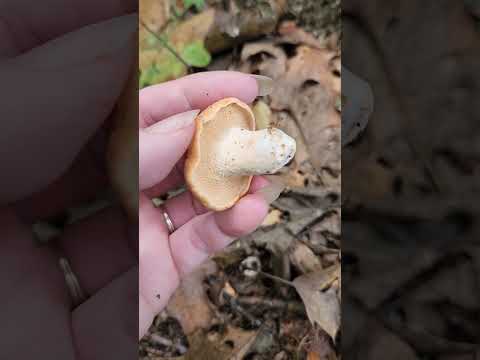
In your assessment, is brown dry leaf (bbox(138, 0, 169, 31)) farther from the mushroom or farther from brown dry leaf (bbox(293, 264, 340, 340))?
brown dry leaf (bbox(293, 264, 340, 340))

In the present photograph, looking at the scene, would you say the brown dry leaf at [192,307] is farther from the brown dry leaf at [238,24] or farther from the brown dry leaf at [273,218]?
the brown dry leaf at [238,24]

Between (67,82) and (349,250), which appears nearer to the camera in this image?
(67,82)

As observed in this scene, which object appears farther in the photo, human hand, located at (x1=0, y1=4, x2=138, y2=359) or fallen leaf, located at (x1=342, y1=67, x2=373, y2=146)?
fallen leaf, located at (x1=342, y1=67, x2=373, y2=146)

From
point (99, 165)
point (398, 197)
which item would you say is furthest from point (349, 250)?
point (99, 165)

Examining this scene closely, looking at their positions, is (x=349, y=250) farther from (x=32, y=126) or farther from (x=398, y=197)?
(x=32, y=126)

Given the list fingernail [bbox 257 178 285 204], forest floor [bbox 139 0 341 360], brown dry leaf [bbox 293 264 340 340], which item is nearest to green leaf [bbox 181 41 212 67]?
forest floor [bbox 139 0 341 360]
